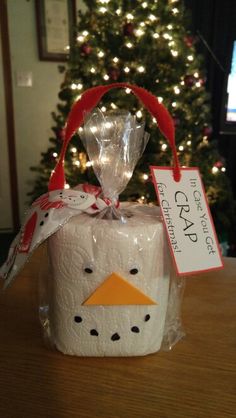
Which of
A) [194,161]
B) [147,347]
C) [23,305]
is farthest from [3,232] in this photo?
[147,347]

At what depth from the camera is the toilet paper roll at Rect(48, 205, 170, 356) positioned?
41 cm

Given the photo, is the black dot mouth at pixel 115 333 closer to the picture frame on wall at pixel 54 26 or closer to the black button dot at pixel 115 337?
the black button dot at pixel 115 337

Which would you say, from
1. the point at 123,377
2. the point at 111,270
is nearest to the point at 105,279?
the point at 111,270

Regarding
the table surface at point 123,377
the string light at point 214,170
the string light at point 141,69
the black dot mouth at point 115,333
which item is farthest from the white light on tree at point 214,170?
the black dot mouth at point 115,333

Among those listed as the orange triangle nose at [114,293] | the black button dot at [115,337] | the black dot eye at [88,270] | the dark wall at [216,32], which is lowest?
the black button dot at [115,337]

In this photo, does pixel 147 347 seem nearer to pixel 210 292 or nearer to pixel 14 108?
pixel 210 292

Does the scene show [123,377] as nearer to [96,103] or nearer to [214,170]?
[96,103]

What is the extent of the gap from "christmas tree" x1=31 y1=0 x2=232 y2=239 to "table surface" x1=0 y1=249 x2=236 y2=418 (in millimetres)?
1029

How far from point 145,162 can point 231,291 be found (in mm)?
1068

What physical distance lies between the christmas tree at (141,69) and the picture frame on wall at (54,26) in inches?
29.9

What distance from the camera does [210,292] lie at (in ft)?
1.98

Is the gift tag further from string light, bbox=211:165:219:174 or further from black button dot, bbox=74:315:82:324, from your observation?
string light, bbox=211:165:219:174

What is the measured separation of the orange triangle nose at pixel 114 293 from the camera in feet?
1.35

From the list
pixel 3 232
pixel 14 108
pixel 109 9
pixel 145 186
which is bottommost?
pixel 3 232
